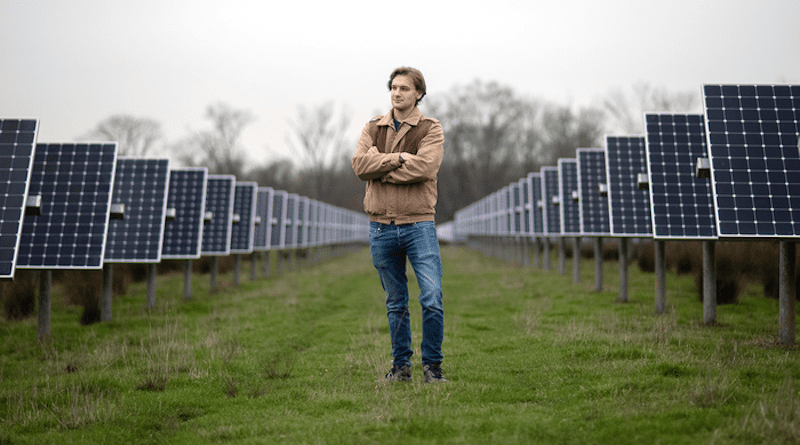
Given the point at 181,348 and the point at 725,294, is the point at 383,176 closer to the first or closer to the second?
the point at 181,348

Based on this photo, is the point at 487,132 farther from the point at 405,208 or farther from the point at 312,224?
the point at 405,208

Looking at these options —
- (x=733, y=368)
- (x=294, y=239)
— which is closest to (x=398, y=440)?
(x=733, y=368)

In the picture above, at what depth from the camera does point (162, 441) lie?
15.0 ft

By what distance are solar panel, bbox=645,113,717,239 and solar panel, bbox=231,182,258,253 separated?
11.1 m

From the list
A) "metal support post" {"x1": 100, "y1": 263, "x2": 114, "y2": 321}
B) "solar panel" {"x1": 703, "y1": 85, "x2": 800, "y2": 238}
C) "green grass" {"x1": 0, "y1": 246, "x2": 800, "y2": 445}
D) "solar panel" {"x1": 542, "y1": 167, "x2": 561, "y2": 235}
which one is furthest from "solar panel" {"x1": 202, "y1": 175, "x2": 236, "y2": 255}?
"solar panel" {"x1": 703, "y1": 85, "x2": 800, "y2": 238}

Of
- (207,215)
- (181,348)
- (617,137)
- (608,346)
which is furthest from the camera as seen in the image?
(207,215)

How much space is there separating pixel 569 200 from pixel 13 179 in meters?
13.2

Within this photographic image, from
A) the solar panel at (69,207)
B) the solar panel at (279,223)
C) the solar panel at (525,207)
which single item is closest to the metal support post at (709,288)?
the solar panel at (69,207)

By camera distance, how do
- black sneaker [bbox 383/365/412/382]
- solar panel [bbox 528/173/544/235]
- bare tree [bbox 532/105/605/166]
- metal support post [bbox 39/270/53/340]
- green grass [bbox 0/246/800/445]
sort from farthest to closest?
bare tree [bbox 532/105/605/166] → solar panel [bbox 528/173/544/235] → metal support post [bbox 39/270/53/340] → black sneaker [bbox 383/365/412/382] → green grass [bbox 0/246/800/445]

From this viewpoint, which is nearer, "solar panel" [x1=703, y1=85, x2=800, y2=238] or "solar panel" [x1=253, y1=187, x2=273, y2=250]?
"solar panel" [x1=703, y1=85, x2=800, y2=238]

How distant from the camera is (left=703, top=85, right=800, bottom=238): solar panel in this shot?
23.7ft

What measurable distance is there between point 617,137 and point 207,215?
846cm

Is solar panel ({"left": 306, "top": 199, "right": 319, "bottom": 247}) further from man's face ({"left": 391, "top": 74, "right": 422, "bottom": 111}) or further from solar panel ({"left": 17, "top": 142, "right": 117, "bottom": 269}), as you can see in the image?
man's face ({"left": 391, "top": 74, "right": 422, "bottom": 111})

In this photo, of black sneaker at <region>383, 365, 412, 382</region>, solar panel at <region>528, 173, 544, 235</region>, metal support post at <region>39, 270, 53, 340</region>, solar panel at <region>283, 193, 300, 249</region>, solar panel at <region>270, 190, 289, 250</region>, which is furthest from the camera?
solar panel at <region>283, 193, 300, 249</region>
